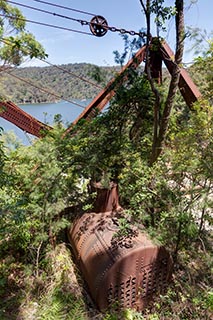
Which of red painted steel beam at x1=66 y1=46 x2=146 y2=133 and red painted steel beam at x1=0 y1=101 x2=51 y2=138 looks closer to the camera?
red painted steel beam at x1=66 y1=46 x2=146 y2=133

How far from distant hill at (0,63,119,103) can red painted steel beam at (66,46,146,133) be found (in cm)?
12

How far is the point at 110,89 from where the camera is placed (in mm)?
3018

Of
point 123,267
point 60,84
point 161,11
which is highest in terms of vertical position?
point 60,84

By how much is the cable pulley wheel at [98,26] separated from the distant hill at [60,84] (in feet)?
1.73

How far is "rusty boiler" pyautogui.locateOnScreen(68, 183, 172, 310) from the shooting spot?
2.07m

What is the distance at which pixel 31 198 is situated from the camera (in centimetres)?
263

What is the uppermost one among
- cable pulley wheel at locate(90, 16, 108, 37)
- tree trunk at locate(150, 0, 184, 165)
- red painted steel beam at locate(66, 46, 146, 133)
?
cable pulley wheel at locate(90, 16, 108, 37)

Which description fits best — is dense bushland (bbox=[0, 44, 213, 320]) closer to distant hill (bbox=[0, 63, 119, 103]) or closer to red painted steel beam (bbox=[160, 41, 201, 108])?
red painted steel beam (bbox=[160, 41, 201, 108])

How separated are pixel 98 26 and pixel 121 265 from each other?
342cm

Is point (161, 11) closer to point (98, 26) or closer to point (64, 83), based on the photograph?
point (98, 26)

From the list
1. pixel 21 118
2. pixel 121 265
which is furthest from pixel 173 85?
pixel 21 118

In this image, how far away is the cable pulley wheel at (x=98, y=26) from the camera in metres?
3.39

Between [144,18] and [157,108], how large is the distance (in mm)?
994

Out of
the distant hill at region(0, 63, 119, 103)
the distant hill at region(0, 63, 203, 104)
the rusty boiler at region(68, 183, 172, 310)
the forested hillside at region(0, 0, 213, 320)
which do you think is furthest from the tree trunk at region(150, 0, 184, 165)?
the rusty boiler at region(68, 183, 172, 310)
